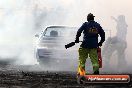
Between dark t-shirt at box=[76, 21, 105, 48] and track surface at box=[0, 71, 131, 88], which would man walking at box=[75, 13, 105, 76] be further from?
track surface at box=[0, 71, 131, 88]

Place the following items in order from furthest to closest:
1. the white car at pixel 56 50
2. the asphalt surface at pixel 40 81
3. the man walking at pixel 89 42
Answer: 1. the white car at pixel 56 50
2. the man walking at pixel 89 42
3. the asphalt surface at pixel 40 81

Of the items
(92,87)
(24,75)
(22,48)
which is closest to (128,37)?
(22,48)

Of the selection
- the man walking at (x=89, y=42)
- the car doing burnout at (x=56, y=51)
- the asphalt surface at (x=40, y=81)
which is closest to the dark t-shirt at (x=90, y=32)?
the man walking at (x=89, y=42)

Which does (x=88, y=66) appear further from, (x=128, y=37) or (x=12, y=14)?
(x=12, y=14)

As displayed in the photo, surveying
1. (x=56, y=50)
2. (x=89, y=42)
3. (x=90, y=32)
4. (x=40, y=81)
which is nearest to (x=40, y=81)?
(x=40, y=81)

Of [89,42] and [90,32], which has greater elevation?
[90,32]

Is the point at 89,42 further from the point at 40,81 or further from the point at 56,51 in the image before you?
the point at 56,51

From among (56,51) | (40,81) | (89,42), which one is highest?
(56,51)

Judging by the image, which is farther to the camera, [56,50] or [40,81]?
[56,50]

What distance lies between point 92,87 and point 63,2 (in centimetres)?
1597

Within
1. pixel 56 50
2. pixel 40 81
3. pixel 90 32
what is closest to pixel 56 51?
pixel 56 50

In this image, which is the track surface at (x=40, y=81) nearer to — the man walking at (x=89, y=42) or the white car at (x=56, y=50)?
the man walking at (x=89, y=42)

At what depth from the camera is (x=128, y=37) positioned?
81.4ft

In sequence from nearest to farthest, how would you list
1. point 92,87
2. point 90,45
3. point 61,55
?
1. point 92,87
2. point 90,45
3. point 61,55
